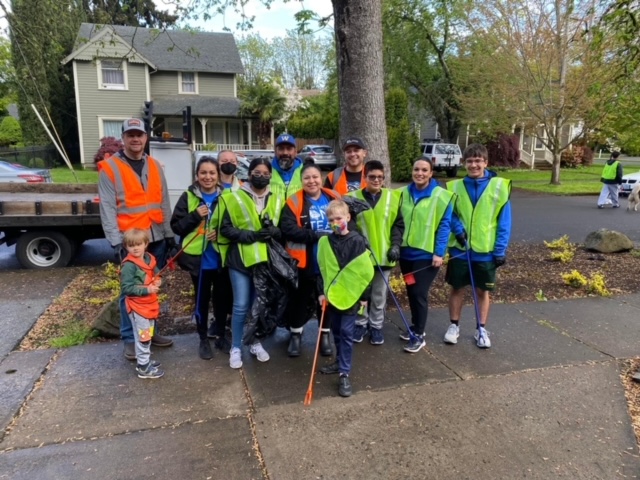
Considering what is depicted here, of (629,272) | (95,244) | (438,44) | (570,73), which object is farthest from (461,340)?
(438,44)

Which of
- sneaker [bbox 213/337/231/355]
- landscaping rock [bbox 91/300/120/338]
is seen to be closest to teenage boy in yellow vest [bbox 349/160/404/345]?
sneaker [bbox 213/337/231/355]

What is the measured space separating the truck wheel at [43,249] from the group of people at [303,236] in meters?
3.87

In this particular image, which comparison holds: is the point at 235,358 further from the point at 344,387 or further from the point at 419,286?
the point at 419,286

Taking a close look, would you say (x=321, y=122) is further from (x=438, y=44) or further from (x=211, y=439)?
(x=211, y=439)

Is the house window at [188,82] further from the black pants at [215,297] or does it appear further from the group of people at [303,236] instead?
the black pants at [215,297]

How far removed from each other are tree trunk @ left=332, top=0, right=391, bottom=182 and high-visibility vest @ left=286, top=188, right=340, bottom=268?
5.75ft

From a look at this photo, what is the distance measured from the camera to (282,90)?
30.1 m

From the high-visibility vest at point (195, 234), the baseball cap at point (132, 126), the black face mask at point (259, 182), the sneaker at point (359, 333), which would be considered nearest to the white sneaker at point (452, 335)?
the sneaker at point (359, 333)

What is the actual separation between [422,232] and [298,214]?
112 cm

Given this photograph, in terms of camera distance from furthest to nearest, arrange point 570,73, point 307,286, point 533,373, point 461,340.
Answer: point 570,73, point 461,340, point 307,286, point 533,373

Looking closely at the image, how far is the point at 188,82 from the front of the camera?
2895cm

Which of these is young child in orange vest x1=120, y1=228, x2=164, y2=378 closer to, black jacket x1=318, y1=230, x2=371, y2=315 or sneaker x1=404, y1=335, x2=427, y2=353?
black jacket x1=318, y1=230, x2=371, y2=315

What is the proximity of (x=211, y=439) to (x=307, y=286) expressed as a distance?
1.59 m

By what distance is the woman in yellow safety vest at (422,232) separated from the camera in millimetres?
4148
